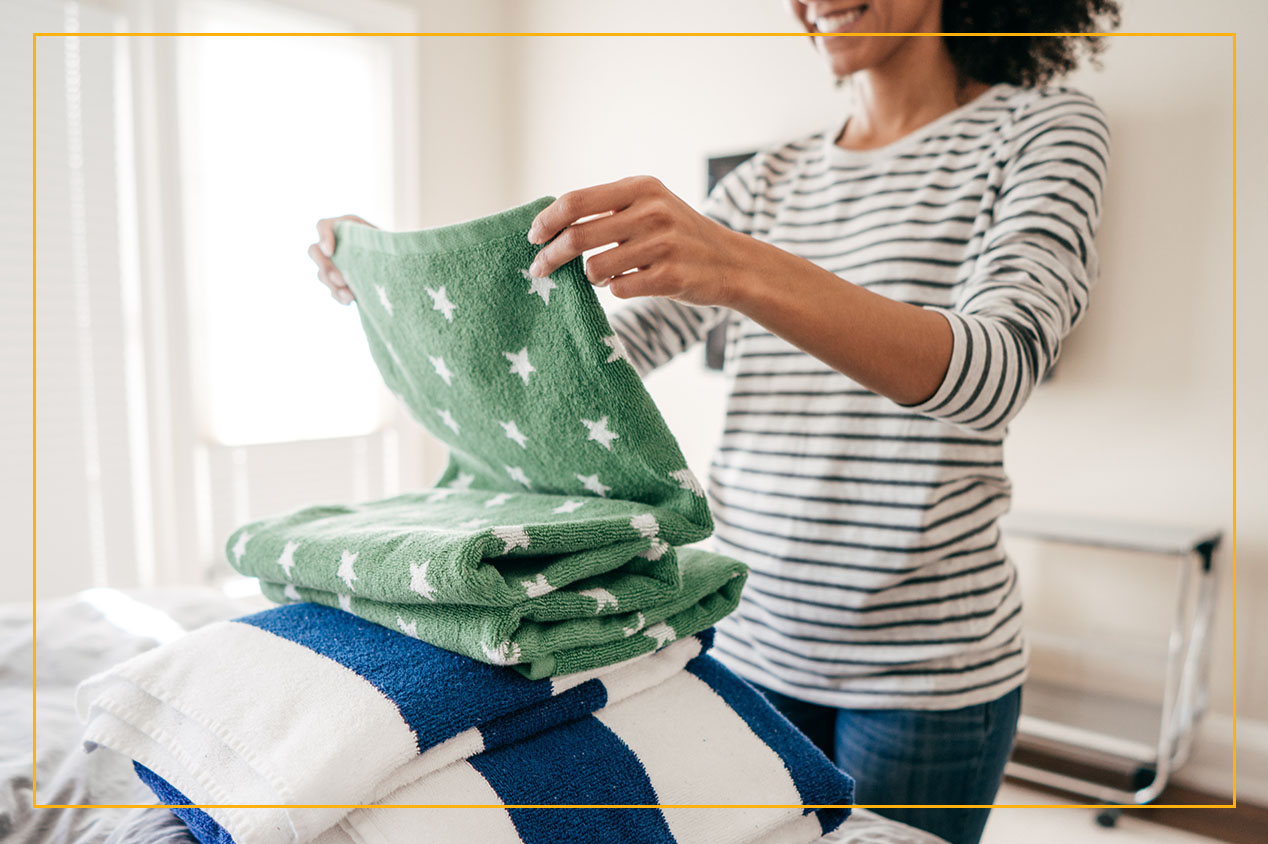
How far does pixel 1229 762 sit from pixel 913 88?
1.91ft

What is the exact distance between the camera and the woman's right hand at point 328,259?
1.73 feet

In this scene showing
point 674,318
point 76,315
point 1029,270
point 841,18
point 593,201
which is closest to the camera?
point 593,201

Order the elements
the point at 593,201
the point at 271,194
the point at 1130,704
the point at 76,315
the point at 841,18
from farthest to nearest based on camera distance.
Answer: the point at 76,315 → the point at 1130,704 → the point at 271,194 → the point at 841,18 → the point at 593,201

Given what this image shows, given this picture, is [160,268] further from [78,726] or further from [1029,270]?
[1029,270]

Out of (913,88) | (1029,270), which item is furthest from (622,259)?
(913,88)

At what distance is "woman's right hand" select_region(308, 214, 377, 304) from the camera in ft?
1.73

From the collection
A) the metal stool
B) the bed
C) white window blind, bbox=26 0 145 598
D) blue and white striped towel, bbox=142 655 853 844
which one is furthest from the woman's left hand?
white window blind, bbox=26 0 145 598

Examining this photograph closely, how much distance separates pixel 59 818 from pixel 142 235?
1.76 meters

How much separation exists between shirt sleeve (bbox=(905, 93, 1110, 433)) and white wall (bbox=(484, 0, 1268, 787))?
0.05 meters

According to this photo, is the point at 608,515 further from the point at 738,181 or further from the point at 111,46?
the point at 111,46

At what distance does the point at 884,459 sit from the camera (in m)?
0.59

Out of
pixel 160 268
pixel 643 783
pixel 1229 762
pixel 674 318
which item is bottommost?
pixel 1229 762

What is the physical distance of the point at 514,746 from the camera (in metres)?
0.38

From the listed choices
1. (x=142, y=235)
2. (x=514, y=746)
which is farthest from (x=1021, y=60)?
(x=142, y=235)
